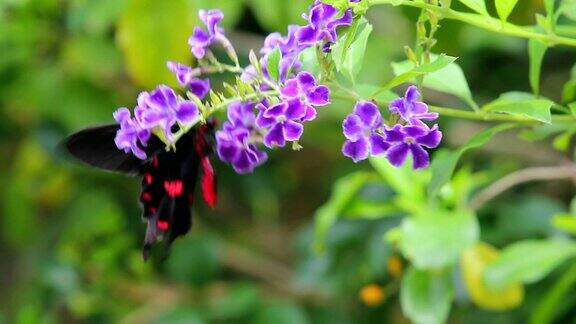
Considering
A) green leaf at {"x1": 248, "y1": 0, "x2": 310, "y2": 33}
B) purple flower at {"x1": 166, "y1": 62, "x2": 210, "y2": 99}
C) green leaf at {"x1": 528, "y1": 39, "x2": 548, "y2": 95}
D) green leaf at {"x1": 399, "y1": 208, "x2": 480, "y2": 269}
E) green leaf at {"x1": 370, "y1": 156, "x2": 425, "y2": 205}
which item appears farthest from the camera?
green leaf at {"x1": 248, "y1": 0, "x2": 310, "y2": 33}

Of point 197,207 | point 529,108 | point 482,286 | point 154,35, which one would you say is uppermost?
point 529,108

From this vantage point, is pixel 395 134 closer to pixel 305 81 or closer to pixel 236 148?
pixel 305 81

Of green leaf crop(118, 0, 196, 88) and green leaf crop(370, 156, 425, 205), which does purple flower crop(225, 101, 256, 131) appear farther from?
green leaf crop(118, 0, 196, 88)

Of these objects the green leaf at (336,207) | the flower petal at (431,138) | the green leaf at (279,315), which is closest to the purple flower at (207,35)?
the flower petal at (431,138)

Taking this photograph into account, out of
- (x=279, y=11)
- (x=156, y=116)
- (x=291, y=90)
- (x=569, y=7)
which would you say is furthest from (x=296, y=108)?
(x=279, y=11)

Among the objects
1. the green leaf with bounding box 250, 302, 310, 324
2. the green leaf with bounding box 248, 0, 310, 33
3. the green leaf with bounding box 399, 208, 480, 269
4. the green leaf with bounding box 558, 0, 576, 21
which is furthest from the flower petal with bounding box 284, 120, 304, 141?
the green leaf with bounding box 250, 302, 310, 324

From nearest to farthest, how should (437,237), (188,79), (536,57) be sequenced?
1. (188,79)
2. (536,57)
3. (437,237)
